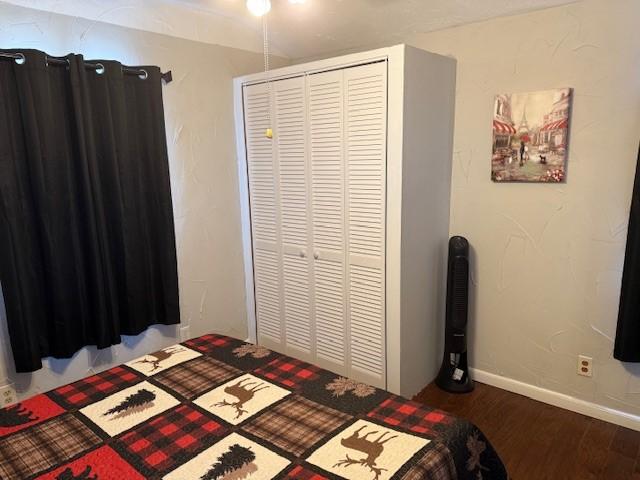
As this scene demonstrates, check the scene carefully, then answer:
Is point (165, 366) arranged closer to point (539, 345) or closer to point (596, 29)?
point (539, 345)

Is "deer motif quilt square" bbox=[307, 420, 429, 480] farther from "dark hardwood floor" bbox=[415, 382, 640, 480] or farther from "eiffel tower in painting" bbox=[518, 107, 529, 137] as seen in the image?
"eiffel tower in painting" bbox=[518, 107, 529, 137]

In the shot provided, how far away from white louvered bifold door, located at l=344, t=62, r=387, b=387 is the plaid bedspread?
0.88m

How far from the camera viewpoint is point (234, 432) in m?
1.44

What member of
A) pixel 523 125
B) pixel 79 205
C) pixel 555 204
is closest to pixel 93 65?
pixel 79 205

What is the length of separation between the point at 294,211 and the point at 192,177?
0.71 meters

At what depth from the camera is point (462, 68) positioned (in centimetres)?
A: 267

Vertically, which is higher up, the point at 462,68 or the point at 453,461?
the point at 462,68

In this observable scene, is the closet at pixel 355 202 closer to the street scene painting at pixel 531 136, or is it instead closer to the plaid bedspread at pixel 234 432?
the street scene painting at pixel 531 136

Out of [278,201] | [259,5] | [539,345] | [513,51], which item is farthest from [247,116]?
[539,345]

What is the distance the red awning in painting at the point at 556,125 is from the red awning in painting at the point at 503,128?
0.17 m

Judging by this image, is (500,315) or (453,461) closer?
(453,461)

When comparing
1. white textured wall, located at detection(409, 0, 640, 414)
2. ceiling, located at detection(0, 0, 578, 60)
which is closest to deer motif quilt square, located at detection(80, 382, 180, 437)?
ceiling, located at detection(0, 0, 578, 60)

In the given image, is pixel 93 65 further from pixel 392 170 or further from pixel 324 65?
pixel 392 170

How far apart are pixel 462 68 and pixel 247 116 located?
144 centimetres
